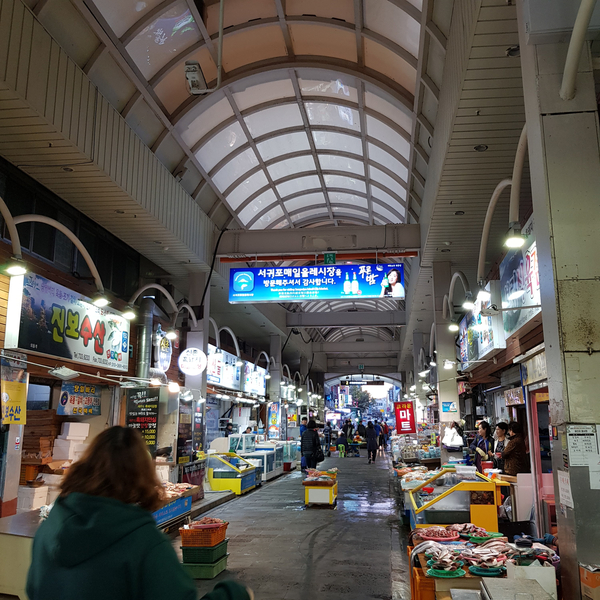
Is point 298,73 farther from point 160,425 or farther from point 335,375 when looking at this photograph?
point 335,375

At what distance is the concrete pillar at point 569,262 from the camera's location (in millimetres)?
3926

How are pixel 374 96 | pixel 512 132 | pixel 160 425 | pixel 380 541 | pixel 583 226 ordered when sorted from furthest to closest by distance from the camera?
pixel 160 425
pixel 374 96
pixel 380 541
pixel 512 132
pixel 583 226

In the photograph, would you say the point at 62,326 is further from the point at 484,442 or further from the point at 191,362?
the point at 484,442

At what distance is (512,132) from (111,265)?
307 inches

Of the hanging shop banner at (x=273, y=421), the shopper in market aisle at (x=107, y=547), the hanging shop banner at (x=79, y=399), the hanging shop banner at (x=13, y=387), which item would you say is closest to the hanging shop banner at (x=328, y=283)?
the hanging shop banner at (x=79, y=399)

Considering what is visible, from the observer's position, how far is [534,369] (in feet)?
28.3

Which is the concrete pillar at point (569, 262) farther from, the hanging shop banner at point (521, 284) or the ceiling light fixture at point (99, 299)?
the ceiling light fixture at point (99, 299)

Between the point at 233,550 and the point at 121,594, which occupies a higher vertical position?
the point at 121,594

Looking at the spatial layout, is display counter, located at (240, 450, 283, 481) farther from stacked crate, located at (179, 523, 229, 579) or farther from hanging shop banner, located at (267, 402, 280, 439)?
stacked crate, located at (179, 523, 229, 579)

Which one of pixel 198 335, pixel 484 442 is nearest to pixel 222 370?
pixel 198 335

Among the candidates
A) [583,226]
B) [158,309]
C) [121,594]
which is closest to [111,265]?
[158,309]

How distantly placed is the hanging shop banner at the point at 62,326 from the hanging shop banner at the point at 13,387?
0.20 metres

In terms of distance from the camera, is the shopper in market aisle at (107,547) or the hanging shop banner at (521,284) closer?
the shopper in market aisle at (107,547)

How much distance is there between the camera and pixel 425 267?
1289 centimetres
